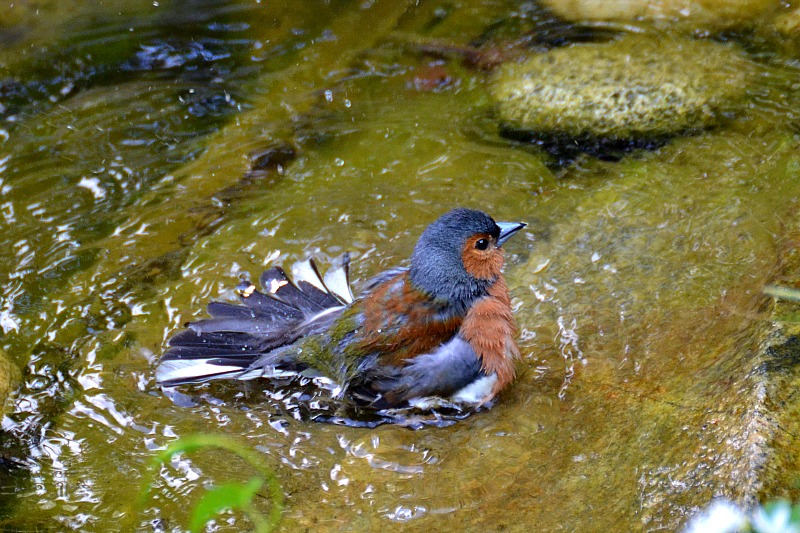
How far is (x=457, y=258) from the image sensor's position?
425 centimetres

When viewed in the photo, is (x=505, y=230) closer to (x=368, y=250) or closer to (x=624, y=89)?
(x=368, y=250)

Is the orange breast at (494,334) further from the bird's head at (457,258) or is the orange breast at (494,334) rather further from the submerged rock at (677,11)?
the submerged rock at (677,11)

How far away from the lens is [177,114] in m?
6.64

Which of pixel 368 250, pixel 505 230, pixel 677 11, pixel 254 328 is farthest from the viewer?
pixel 677 11

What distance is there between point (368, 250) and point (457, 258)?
1.12 m

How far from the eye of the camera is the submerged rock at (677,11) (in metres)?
6.71

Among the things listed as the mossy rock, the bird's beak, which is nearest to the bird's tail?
the bird's beak

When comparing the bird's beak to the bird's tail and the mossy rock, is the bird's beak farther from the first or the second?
the mossy rock

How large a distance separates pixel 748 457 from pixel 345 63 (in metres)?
5.38

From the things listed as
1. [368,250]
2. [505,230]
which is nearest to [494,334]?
[505,230]

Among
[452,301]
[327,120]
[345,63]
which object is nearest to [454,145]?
[327,120]

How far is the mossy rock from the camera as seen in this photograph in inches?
230

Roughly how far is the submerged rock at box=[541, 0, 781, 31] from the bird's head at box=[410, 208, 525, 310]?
3724 mm

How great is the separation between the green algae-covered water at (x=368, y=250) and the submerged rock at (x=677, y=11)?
0.14 m
